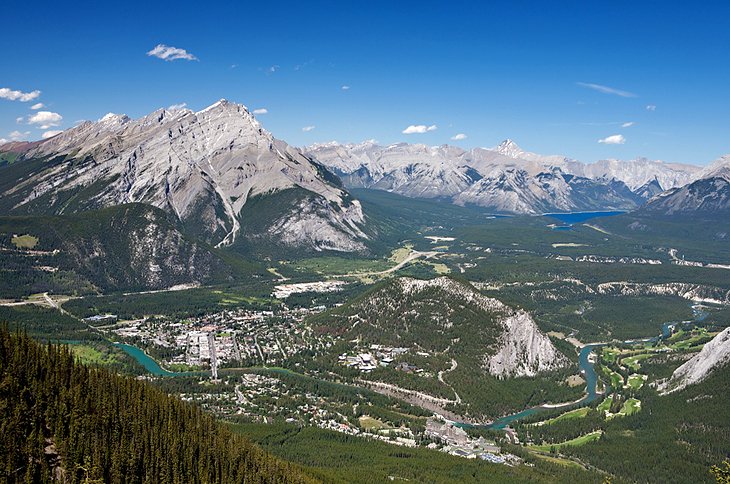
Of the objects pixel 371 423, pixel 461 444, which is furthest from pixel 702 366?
pixel 371 423

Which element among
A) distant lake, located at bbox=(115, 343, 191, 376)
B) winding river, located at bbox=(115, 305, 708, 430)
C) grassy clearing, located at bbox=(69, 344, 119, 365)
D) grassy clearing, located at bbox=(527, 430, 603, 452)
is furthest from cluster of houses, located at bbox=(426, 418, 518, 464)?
grassy clearing, located at bbox=(69, 344, 119, 365)

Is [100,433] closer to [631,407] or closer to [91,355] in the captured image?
[91,355]

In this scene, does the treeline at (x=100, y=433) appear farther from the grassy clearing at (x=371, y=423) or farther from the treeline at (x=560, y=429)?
the treeline at (x=560, y=429)

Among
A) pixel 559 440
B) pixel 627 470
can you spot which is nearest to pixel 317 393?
pixel 559 440

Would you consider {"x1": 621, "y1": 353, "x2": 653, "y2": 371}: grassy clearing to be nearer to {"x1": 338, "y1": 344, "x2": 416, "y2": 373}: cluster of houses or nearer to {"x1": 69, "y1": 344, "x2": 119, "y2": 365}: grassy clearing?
{"x1": 338, "y1": 344, "x2": 416, "y2": 373}: cluster of houses

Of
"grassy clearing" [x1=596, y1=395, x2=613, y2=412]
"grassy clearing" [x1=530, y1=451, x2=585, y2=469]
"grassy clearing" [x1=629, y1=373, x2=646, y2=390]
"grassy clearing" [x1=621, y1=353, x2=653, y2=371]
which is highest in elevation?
"grassy clearing" [x1=621, y1=353, x2=653, y2=371]

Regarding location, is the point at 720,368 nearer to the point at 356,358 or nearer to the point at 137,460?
the point at 356,358
